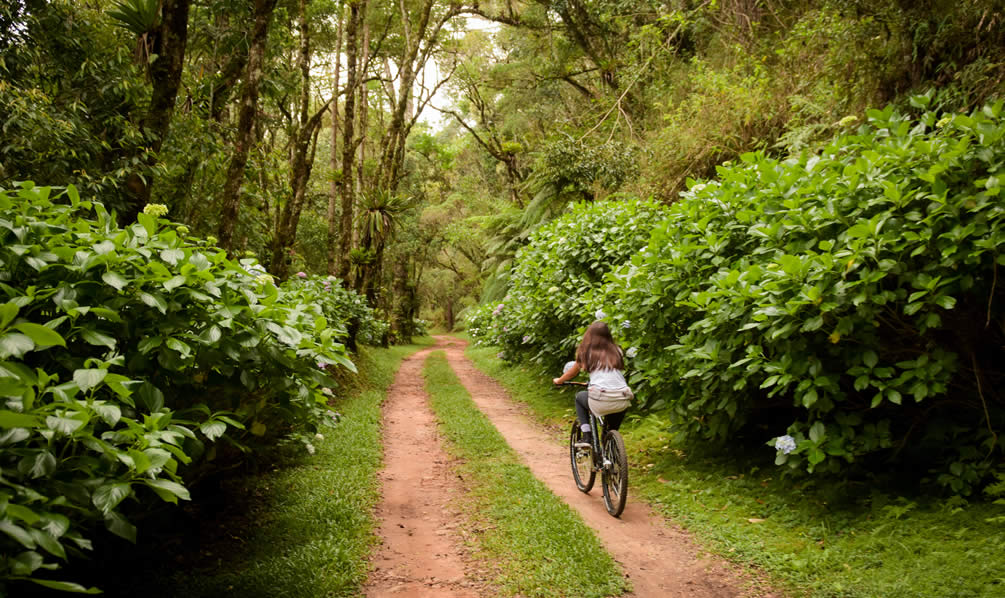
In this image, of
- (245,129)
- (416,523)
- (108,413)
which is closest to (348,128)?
(245,129)

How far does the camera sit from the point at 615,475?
513cm

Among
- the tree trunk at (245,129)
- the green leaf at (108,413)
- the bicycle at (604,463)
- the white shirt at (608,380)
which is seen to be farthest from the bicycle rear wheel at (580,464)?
the tree trunk at (245,129)

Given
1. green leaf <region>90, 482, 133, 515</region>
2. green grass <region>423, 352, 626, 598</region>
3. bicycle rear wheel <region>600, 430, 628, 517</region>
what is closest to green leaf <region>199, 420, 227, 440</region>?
green leaf <region>90, 482, 133, 515</region>

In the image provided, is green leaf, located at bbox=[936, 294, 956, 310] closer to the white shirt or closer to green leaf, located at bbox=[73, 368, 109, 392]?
the white shirt

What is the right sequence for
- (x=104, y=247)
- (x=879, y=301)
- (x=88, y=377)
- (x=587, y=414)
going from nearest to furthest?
(x=88, y=377), (x=104, y=247), (x=879, y=301), (x=587, y=414)

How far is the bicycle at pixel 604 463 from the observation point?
4979mm

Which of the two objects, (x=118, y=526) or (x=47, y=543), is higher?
(x=47, y=543)

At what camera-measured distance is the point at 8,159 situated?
19.8 ft

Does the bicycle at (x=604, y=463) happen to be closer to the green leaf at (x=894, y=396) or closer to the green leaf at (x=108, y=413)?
the green leaf at (x=894, y=396)

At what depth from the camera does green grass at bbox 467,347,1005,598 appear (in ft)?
11.3

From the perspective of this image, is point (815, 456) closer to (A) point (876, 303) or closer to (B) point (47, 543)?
(A) point (876, 303)

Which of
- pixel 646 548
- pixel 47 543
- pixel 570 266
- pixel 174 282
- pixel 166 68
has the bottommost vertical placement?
pixel 646 548

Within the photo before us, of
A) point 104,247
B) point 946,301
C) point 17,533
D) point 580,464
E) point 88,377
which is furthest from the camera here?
point 580,464

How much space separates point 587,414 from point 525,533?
156 cm
